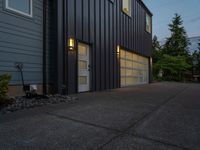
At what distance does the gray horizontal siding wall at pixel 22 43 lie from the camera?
164 inches

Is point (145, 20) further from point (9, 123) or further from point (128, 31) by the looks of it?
point (9, 123)

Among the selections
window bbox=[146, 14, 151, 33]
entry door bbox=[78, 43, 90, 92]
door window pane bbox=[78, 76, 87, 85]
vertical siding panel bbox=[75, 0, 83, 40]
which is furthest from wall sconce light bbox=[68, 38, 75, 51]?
window bbox=[146, 14, 151, 33]

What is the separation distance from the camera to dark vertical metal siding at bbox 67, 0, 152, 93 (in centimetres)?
568

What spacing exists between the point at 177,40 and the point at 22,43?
83.8 ft

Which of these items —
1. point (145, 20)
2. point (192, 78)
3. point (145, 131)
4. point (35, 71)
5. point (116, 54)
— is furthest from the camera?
point (192, 78)

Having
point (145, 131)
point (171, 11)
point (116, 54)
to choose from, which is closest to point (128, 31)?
point (116, 54)

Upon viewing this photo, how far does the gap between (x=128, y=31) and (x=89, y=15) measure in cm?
362

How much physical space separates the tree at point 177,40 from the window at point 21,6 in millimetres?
23606

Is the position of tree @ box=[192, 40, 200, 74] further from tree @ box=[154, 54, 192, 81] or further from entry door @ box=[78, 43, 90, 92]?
entry door @ box=[78, 43, 90, 92]

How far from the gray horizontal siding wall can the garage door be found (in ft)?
15.7

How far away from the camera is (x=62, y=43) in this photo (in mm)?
5270

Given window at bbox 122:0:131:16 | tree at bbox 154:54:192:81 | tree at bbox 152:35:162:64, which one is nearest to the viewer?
window at bbox 122:0:131:16

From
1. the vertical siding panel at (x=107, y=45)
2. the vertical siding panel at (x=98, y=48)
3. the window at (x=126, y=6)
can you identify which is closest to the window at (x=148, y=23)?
the window at (x=126, y=6)

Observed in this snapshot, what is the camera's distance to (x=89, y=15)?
251 inches
